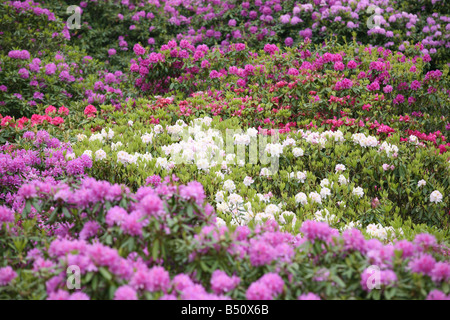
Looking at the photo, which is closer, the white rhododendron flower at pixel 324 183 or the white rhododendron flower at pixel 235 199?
the white rhododendron flower at pixel 235 199

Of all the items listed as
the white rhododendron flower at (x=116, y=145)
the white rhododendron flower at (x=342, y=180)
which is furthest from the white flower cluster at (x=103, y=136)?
the white rhododendron flower at (x=342, y=180)

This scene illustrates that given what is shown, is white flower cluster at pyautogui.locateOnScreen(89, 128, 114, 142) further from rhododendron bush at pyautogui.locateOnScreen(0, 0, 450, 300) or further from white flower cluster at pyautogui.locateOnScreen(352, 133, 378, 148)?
white flower cluster at pyautogui.locateOnScreen(352, 133, 378, 148)

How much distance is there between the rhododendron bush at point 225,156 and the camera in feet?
6.41

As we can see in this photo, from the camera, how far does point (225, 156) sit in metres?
4.28

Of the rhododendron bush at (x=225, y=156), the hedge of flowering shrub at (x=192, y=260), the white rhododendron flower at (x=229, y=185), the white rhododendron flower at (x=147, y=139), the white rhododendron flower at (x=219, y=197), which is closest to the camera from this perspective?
the hedge of flowering shrub at (x=192, y=260)

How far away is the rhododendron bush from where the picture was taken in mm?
1953

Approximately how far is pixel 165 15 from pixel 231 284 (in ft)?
29.7

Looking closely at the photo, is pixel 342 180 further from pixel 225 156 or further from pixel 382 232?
pixel 225 156

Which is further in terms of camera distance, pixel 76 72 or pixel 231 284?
pixel 76 72

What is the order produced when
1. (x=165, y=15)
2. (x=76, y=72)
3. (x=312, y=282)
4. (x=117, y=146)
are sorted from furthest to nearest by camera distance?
1. (x=165, y=15)
2. (x=76, y=72)
3. (x=117, y=146)
4. (x=312, y=282)

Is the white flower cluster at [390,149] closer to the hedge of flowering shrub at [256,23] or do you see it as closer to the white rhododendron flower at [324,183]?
the white rhododendron flower at [324,183]
